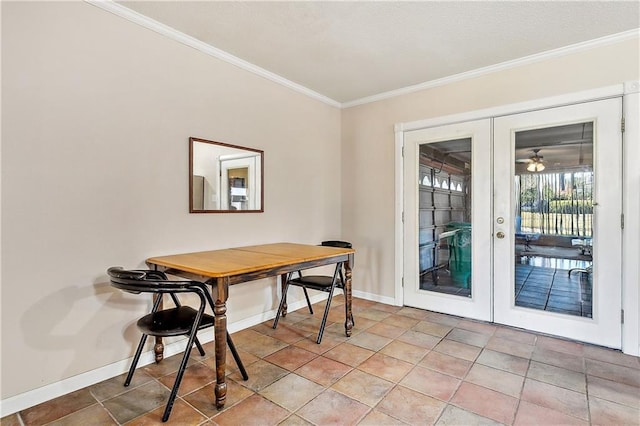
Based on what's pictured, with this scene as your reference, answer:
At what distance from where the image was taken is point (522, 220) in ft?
9.83

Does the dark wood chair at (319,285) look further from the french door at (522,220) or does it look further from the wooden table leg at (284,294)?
the french door at (522,220)

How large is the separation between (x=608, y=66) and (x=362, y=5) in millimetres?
2069

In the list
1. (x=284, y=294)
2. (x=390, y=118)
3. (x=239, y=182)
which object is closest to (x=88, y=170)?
(x=239, y=182)

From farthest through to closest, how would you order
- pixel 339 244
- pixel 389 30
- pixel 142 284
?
pixel 339 244
pixel 389 30
pixel 142 284

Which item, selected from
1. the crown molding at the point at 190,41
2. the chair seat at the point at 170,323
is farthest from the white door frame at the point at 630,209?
the chair seat at the point at 170,323

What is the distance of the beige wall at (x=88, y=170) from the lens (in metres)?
1.80

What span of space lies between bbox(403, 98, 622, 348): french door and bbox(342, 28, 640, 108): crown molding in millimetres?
452

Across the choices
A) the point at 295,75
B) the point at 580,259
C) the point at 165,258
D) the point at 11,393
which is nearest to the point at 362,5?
the point at 295,75

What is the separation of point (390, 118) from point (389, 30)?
1368 millimetres

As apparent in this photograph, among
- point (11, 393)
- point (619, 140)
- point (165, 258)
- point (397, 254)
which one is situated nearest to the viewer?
point (11, 393)

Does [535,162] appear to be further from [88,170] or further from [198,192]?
[88,170]

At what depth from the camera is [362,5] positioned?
214 cm

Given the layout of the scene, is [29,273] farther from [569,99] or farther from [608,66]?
[608,66]

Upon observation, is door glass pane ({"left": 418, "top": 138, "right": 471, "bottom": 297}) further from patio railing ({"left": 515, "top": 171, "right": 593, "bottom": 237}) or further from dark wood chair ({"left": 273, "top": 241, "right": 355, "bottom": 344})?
dark wood chair ({"left": 273, "top": 241, "right": 355, "bottom": 344})
